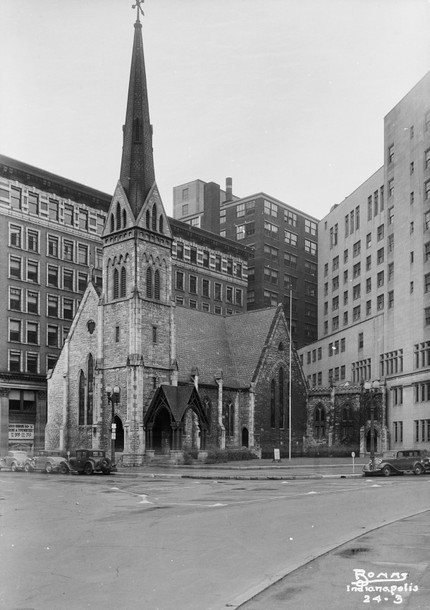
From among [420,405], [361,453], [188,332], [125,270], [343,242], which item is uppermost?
[343,242]

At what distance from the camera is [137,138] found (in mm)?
60375

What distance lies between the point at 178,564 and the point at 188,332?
55185mm

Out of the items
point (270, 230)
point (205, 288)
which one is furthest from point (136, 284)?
point (270, 230)

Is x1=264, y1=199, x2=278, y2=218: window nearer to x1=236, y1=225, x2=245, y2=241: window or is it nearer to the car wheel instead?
x1=236, y1=225, x2=245, y2=241: window

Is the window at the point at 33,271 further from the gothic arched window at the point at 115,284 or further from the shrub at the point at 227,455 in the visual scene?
the shrub at the point at 227,455

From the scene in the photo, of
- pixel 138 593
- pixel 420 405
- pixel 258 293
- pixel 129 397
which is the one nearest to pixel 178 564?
pixel 138 593

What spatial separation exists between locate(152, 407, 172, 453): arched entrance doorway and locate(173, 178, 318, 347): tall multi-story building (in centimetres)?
5066

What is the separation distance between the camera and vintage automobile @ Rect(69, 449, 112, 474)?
41281 mm

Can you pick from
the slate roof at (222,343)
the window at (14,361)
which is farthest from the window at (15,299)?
the slate roof at (222,343)

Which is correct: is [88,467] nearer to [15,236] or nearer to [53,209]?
[15,236]

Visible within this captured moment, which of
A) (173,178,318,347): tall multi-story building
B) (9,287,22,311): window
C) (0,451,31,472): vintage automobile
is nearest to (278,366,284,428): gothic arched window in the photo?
(9,287,22,311): window

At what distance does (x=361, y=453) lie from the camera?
6650cm

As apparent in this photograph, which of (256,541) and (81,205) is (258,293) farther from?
(256,541)

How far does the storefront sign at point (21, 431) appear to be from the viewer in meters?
69.6
